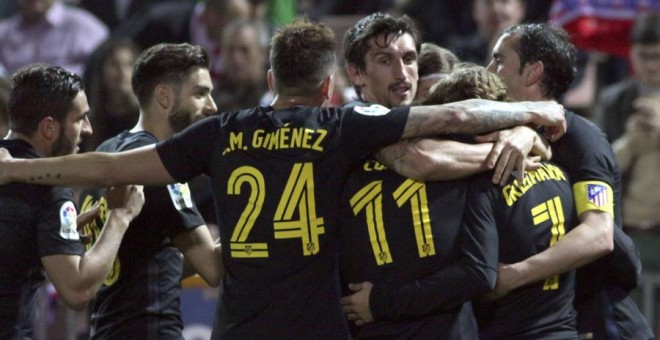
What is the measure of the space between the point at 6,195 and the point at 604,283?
253 centimetres

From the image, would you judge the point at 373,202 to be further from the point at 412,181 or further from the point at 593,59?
the point at 593,59

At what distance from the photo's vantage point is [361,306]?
494cm

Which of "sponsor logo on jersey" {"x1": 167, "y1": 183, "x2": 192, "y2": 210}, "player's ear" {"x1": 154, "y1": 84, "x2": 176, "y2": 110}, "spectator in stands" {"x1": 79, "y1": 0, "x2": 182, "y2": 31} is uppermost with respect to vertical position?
"spectator in stands" {"x1": 79, "y1": 0, "x2": 182, "y2": 31}

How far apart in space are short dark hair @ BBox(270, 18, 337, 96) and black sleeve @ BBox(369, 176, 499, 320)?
2.52 feet

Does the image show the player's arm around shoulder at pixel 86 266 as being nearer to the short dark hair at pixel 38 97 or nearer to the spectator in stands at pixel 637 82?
the short dark hair at pixel 38 97

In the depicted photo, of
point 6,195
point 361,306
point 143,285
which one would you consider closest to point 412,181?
point 361,306

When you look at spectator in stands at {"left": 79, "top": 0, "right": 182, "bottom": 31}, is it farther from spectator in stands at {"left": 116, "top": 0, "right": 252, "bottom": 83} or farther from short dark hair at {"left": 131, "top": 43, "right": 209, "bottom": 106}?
short dark hair at {"left": 131, "top": 43, "right": 209, "bottom": 106}

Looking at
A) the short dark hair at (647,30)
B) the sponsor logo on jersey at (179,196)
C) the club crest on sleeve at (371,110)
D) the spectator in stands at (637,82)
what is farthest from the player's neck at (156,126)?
the short dark hair at (647,30)

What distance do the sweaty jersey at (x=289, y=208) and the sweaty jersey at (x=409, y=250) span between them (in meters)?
0.10

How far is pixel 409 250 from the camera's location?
16.2 feet

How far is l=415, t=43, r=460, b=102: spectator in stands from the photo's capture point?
614 cm

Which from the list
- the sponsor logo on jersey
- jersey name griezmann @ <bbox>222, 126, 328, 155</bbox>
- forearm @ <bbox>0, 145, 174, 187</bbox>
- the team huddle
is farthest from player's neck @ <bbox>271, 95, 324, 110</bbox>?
the sponsor logo on jersey

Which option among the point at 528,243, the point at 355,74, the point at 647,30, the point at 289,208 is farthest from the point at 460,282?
the point at 647,30

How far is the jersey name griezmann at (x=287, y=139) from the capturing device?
16.2ft
